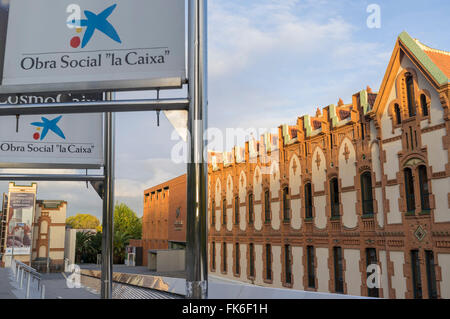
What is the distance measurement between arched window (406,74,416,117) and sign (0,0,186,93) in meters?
15.8

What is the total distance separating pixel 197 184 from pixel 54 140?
2.78m

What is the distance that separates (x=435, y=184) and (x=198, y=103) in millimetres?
14747

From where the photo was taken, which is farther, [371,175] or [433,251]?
[371,175]

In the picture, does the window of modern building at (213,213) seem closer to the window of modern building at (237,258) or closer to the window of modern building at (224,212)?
the window of modern building at (224,212)

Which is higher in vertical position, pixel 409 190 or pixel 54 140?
pixel 409 190

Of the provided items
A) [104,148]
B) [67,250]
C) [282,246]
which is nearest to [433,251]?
[282,246]

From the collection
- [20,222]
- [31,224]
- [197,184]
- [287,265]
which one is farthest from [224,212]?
Result: [197,184]

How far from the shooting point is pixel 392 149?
17.3 meters

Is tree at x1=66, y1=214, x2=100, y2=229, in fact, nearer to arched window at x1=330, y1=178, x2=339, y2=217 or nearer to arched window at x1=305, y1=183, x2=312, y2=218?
arched window at x1=305, y1=183, x2=312, y2=218

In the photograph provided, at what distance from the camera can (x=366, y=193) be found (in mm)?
18906

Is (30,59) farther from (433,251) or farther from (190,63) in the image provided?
(433,251)

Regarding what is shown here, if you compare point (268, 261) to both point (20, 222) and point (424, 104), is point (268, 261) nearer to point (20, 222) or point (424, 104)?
point (424, 104)

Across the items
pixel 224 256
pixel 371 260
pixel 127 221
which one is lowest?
pixel 224 256

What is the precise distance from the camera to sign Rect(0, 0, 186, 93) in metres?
3.10
